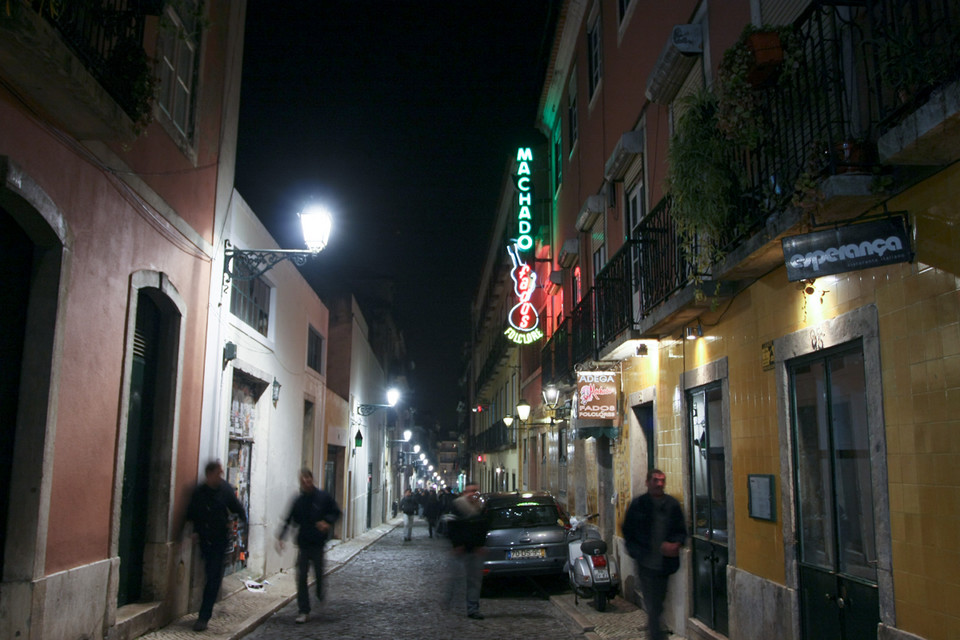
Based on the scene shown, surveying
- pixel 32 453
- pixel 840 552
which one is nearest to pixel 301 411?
pixel 32 453

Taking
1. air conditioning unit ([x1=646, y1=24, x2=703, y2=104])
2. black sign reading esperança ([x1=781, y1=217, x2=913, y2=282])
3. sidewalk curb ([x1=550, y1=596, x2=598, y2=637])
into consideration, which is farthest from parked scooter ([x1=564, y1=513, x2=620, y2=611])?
black sign reading esperança ([x1=781, y1=217, x2=913, y2=282])

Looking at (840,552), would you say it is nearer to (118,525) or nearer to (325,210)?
(118,525)

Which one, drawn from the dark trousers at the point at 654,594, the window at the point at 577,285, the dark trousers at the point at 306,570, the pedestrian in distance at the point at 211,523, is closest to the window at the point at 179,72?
the pedestrian in distance at the point at 211,523

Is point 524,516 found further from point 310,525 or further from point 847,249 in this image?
point 847,249

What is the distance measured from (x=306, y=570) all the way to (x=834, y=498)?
22.2ft

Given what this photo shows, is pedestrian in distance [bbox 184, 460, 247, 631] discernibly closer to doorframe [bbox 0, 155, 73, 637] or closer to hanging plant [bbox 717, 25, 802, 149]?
doorframe [bbox 0, 155, 73, 637]

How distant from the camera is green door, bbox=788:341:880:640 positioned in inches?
226

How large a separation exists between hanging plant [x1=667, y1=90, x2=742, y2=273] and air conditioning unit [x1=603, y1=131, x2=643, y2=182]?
14.4 ft

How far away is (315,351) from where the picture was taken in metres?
20.5

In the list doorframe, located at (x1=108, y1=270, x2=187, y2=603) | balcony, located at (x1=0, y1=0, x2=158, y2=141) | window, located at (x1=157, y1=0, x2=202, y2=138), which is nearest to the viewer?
balcony, located at (x1=0, y1=0, x2=158, y2=141)

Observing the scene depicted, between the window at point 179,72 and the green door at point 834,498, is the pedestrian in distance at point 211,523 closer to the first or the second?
the window at point 179,72

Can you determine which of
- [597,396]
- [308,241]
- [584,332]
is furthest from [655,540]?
[584,332]

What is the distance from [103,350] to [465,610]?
6.18 meters

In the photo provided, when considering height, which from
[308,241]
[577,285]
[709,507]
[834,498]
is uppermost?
[577,285]
